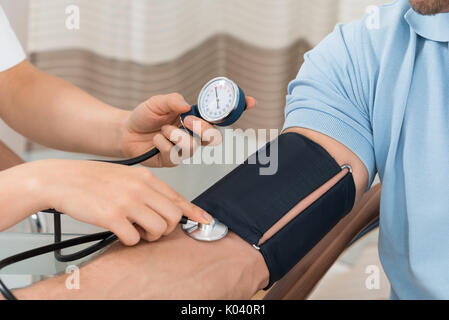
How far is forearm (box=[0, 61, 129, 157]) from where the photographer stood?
1.06 m

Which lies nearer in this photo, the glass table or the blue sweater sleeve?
the glass table

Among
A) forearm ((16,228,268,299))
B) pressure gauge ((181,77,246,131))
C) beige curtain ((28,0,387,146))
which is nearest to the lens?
forearm ((16,228,268,299))

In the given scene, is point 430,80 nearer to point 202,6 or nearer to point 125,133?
point 125,133

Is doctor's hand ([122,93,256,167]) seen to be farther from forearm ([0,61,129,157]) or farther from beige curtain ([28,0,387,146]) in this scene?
beige curtain ([28,0,387,146])

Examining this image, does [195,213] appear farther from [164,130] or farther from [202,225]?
[164,130]

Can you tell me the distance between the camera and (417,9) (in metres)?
0.79

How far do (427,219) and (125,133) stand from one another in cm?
60

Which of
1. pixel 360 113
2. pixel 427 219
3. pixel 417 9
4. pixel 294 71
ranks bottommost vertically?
pixel 294 71

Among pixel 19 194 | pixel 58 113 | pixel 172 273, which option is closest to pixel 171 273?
pixel 172 273

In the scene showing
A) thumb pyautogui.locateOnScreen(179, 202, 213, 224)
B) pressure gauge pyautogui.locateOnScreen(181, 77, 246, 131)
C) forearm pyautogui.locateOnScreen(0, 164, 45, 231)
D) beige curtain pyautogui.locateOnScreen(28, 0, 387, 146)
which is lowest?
beige curtain pyautogui.locateOnScreen(28, 0, 387, 146)

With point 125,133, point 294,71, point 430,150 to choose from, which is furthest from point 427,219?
point 294,71

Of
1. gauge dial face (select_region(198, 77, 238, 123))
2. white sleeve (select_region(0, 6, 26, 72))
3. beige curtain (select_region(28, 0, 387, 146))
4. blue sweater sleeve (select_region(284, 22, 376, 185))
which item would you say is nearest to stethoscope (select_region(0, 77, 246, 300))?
gauge dial face (select_region(198, 77, 238, 123))

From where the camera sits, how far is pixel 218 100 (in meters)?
0.88

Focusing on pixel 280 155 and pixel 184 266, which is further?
pixel 280 155
